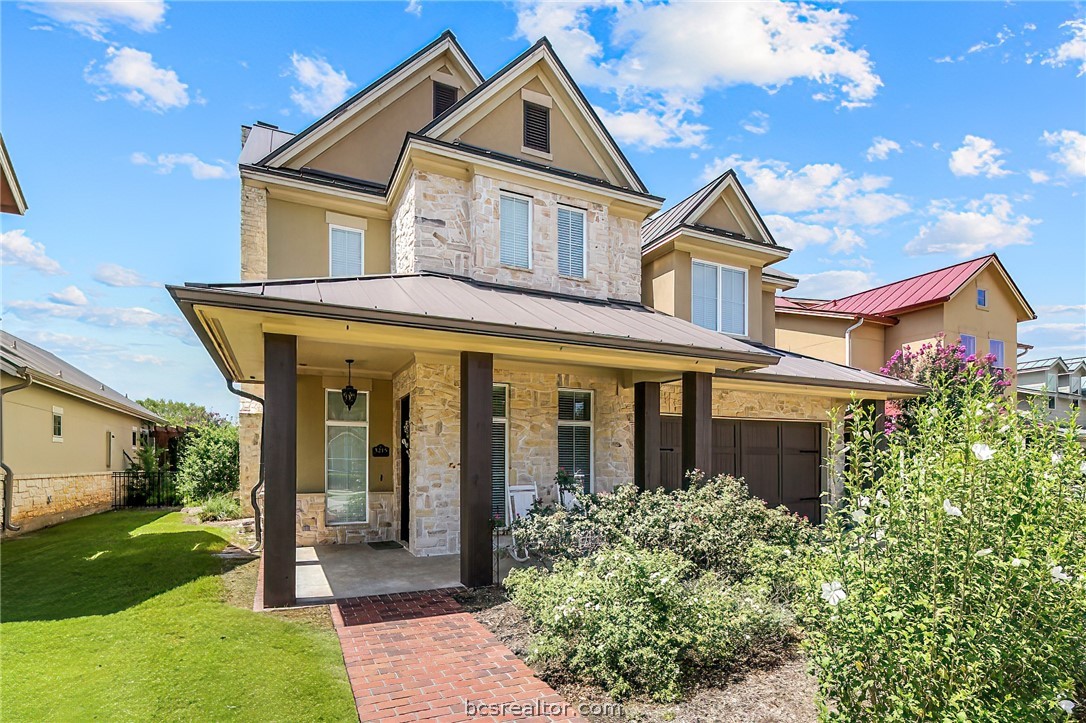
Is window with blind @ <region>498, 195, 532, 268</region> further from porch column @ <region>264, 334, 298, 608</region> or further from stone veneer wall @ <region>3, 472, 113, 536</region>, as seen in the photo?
stone veneer wall @ <region>3, 472, 113, 536</region>

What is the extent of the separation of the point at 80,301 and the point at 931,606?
37295mm

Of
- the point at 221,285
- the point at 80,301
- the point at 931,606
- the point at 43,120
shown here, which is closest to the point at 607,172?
the point at 221,285

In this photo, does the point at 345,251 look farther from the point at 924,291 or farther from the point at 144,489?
the point at 924,291

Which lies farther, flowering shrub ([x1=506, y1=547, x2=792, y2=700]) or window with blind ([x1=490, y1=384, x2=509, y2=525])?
window with blind ([x1=490, y1=384, x2=509, y2=525])

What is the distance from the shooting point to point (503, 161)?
9.92 m

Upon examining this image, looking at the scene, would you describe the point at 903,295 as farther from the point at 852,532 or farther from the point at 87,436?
the point at 87,436

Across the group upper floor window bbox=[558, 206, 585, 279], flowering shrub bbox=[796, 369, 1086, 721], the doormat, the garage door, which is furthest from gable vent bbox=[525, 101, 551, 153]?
flowering shrub bbox=[796, 369, 1086, 721]

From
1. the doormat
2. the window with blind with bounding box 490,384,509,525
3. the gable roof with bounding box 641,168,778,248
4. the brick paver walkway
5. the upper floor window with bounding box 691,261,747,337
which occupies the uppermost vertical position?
the gable roof with bounding box 641,168,778,248

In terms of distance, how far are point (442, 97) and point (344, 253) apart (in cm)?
454

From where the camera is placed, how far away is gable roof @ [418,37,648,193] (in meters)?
9.95

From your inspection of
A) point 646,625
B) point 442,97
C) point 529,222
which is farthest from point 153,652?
point 442,97

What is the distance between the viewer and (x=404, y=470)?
398 inches

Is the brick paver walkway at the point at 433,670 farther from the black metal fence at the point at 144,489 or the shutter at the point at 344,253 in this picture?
the black metal fence at the point at 144,489

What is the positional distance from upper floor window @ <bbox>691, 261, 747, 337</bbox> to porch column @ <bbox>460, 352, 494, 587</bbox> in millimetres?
6694
